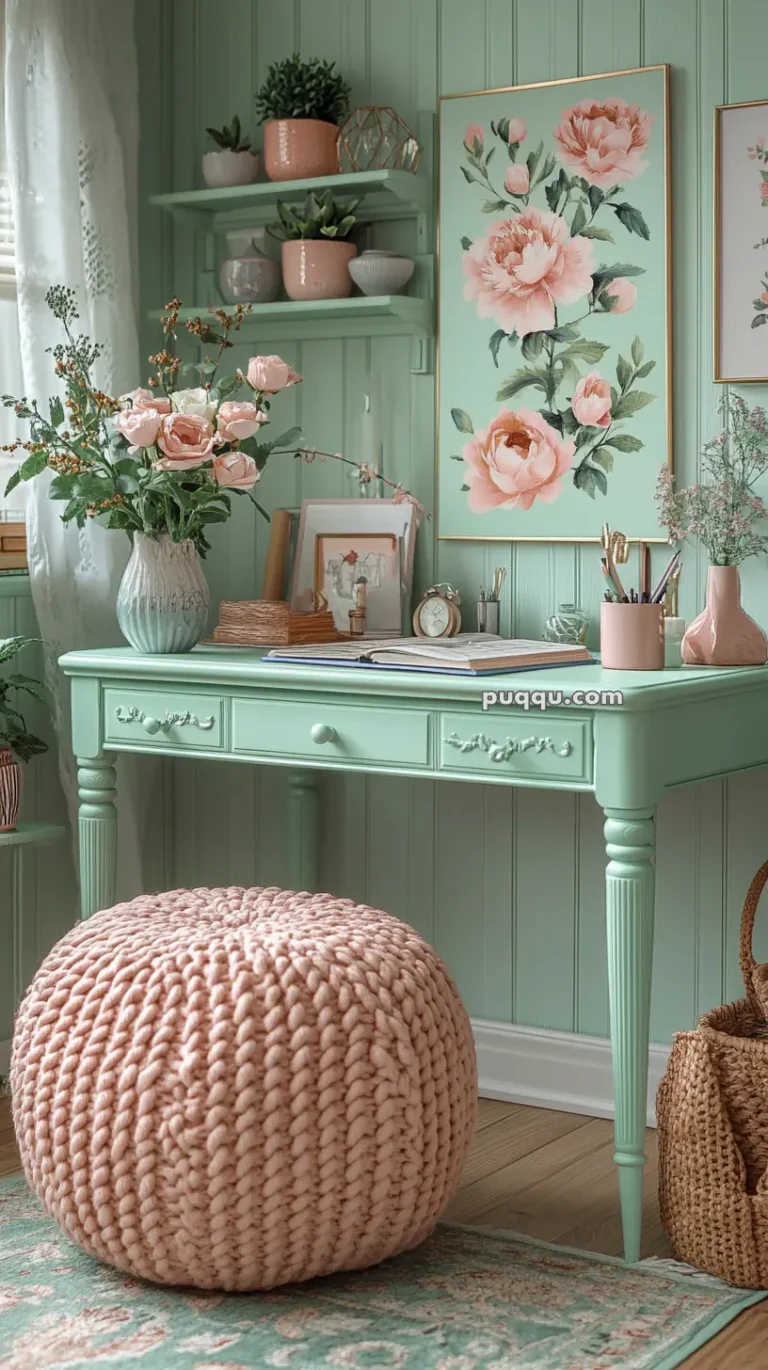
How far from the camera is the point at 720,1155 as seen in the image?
2352mm

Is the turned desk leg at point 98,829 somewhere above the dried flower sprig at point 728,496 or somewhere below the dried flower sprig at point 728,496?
below

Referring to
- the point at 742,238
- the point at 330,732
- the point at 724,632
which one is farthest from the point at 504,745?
the point at 742,238

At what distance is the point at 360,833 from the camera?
3.44m

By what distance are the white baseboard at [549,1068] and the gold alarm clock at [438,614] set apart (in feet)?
2.65

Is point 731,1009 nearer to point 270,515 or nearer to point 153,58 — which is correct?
point 270,515

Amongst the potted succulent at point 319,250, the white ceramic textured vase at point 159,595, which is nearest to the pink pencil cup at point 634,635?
the white ceramic textured vase at point 159,595

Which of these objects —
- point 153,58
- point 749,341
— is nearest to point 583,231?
point 749,341

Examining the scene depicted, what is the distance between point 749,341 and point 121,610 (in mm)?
1196

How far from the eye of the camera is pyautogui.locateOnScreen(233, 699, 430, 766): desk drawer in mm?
2613

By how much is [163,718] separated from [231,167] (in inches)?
A: 46.9

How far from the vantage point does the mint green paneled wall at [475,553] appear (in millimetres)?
2955

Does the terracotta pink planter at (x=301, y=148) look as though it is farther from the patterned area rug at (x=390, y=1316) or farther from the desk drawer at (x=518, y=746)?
the patterned area rug at (x=390, y=1316)

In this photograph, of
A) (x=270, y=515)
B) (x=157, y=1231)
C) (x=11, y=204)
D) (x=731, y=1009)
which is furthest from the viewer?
(x=270, y=515)

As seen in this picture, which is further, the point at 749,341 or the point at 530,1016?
the point at 530,1016
